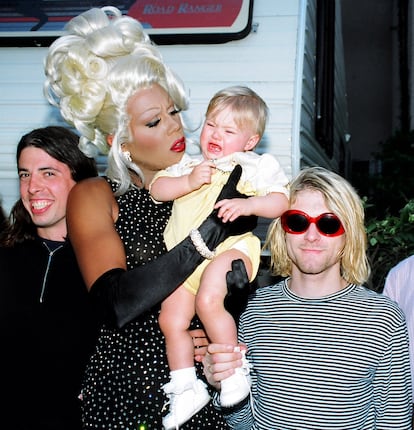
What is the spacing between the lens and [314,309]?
2.62m

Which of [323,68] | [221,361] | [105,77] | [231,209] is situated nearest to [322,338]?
[221,361]

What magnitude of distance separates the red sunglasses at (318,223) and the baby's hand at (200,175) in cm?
46

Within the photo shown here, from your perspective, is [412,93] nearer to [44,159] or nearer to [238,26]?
[238,26]

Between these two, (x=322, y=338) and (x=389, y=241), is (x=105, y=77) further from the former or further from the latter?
(x=389, y=241)

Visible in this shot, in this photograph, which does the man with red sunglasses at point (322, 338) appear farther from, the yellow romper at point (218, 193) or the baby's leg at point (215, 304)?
the yellow romper at point (218, 193)

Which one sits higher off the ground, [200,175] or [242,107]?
[242,107]

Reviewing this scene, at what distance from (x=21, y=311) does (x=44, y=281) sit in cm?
18

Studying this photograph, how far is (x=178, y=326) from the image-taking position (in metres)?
2.45

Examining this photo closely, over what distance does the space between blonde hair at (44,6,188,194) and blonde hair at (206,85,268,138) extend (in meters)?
0.31

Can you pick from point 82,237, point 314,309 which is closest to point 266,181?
point 314,309

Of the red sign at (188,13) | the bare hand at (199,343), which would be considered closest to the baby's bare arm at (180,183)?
the bare hand at (199,343)

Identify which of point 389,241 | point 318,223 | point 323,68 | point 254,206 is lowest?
point 389,241

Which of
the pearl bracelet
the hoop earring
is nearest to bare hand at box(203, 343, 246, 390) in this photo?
the pearl bracelet

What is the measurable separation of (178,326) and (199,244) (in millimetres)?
363
